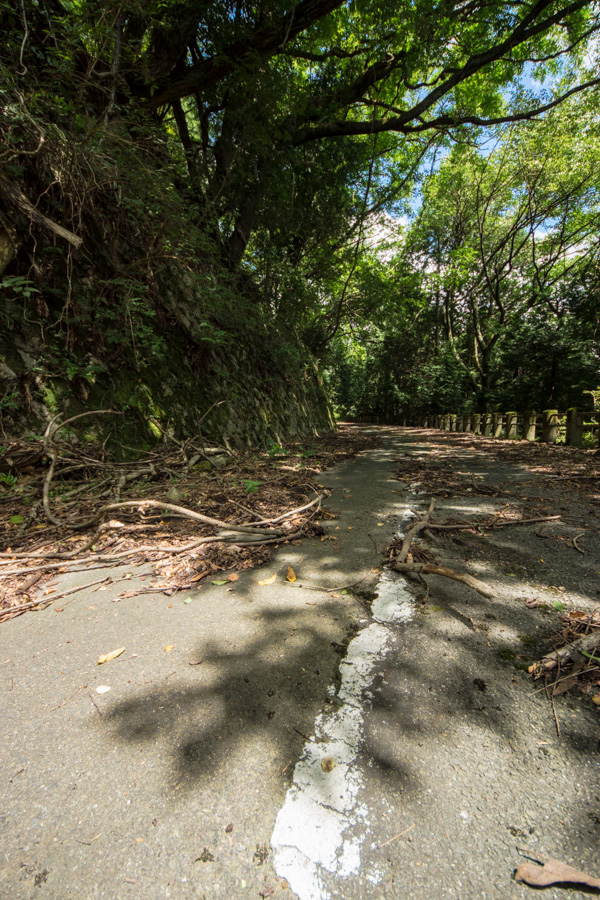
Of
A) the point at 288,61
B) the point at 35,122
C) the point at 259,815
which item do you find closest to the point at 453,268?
the point at 288,61

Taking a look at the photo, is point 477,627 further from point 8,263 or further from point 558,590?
point 8,263

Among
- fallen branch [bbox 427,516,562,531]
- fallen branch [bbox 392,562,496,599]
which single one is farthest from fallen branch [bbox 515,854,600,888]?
fallen branch [bbox 427,516,562,531]

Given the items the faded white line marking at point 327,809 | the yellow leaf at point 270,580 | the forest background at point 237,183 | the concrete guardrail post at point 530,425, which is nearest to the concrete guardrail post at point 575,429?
the concrete guardrail post at point 530,425

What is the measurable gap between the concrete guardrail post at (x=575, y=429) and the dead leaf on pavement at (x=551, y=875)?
10534 millimetres

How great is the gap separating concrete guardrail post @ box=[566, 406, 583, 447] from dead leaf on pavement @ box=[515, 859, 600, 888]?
415 inches

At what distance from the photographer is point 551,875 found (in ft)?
2.77

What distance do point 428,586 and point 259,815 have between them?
144cm

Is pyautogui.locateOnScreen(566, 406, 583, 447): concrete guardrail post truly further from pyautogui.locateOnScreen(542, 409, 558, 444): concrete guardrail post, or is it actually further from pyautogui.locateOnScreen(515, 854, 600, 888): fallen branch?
pyautogui.locateOnScreen(515, 854, 600, 888): fallen branch

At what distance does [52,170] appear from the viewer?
4.02 meters

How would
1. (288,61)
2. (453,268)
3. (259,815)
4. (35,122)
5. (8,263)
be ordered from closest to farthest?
1. (259,815)
2. (35,122)
3. (8,263)
4. (288,61)
5. (453,268)

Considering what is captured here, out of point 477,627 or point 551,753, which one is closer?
point 551,753

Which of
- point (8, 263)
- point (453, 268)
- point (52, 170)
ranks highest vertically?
point (453, 268)

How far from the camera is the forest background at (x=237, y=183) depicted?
13.1 ft

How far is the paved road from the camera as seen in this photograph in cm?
87
